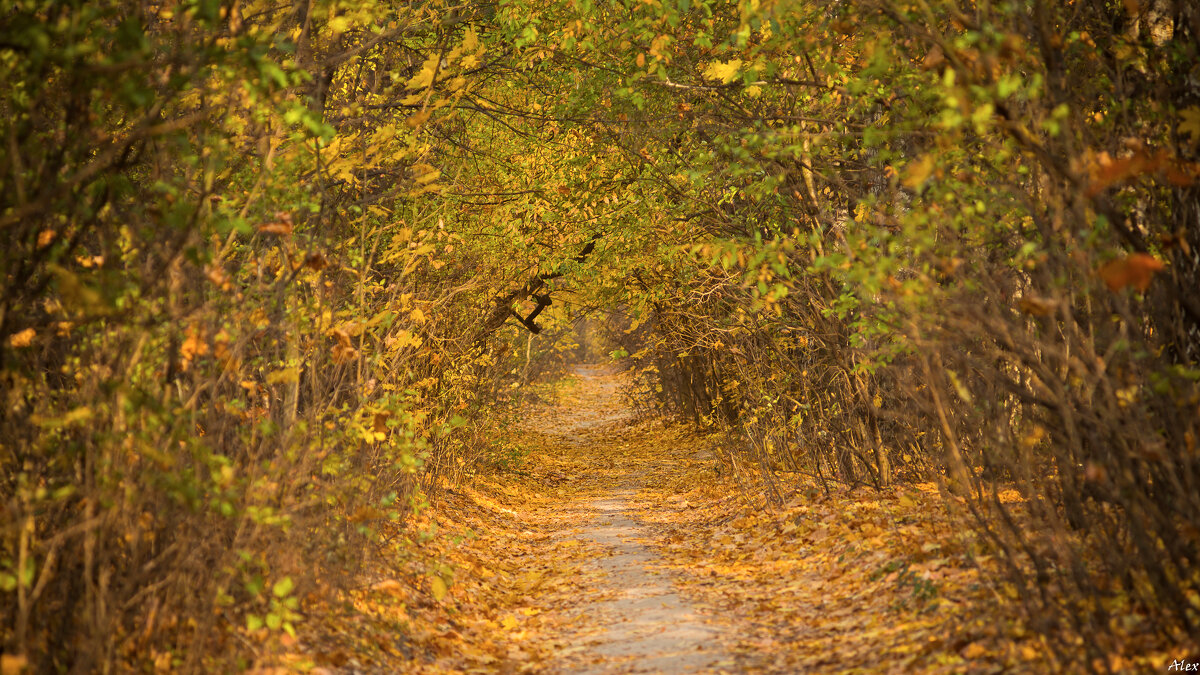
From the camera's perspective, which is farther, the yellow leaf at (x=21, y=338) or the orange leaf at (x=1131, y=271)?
the yellow leaf at (x=21, y=338)

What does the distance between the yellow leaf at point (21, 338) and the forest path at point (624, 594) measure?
337 centimetres

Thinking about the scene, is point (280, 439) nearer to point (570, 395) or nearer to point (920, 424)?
point (920, 424)

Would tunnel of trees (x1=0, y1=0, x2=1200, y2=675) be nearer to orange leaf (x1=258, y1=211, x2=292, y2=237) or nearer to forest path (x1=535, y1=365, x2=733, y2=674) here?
orange leaf (x1=258, y1=211, x2=292, y2=237)

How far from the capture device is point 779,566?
27.4 feet

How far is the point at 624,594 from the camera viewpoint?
7762 mm

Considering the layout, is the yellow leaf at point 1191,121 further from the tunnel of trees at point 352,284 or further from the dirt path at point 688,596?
the dirt path at point 688,596

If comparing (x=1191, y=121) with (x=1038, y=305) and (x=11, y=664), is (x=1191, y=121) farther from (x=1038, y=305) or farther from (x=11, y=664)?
(x=11, y=664)

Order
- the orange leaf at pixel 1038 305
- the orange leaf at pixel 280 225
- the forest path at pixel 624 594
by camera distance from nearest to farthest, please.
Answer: the orange leaf at pixel 1038 305 → the orange leaf at pixel 280 225 → the forest path at pixel 624 594

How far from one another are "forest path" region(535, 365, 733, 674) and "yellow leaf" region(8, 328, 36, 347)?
3370 mm

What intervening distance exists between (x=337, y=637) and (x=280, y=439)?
1.20 metres

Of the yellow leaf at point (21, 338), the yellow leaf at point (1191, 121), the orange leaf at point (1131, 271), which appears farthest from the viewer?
the yellow leaf at point (1191, 121)

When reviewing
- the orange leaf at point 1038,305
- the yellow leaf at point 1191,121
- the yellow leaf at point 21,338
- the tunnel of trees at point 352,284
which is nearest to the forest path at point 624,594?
the tunnel of trees at point 352,284

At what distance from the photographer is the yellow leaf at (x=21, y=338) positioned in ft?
14.9

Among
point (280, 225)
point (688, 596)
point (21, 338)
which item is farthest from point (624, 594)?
point (21, 338)
